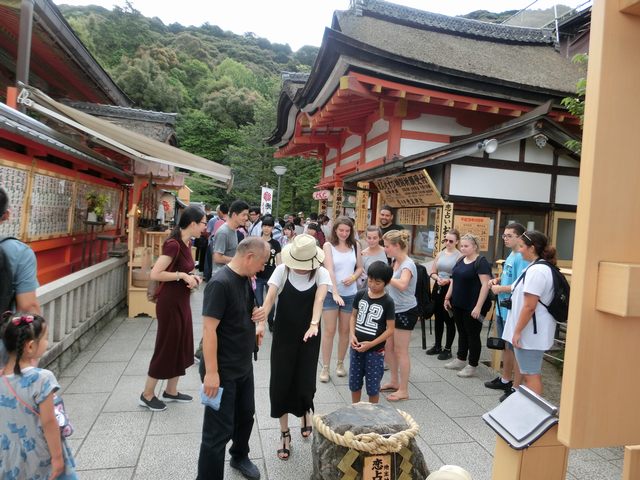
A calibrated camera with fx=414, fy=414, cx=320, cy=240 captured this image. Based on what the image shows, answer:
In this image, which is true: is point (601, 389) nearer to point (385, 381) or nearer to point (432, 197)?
point (385, 381)

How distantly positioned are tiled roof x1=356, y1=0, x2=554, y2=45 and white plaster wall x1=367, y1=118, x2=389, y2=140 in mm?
4334

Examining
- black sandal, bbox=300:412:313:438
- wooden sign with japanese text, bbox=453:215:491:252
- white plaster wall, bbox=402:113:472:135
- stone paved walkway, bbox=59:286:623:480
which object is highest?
white plaster wall, bbox=402:113:472:135

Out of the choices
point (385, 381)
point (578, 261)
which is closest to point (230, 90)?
point (385, 381)

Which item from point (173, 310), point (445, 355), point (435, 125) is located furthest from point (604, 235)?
point (435, 125)

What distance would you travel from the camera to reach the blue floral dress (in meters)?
1.85

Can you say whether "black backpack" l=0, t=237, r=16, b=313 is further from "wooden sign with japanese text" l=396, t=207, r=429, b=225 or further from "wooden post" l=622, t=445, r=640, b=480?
"wooden sign with japanese text" l=396, t=207, r=429, b=225

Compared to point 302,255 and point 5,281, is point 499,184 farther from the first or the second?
point 5,281

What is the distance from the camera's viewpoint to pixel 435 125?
8539mm

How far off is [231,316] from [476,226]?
5818 mm

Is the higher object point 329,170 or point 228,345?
point 329,170

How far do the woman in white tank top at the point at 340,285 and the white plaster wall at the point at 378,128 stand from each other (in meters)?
4.76

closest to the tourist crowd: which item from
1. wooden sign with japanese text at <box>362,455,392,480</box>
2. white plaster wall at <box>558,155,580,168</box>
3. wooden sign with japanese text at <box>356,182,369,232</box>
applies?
wooden sign with japanese text at <box>362,455,392,480</box>

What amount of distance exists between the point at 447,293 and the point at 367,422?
3.20 metres

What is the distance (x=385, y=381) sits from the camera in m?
4.61
